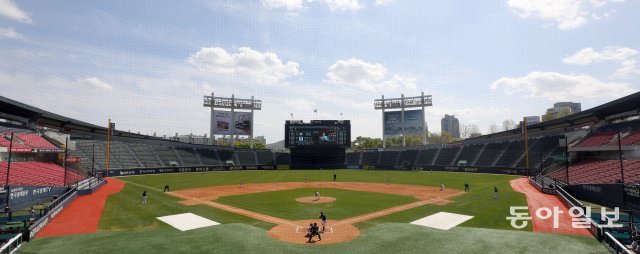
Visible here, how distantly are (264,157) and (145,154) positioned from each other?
106 ft

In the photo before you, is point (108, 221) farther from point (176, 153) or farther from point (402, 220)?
point (176, 153)

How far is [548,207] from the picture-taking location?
98.7 ft

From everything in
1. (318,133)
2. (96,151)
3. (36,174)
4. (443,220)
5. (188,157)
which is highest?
(318,133)

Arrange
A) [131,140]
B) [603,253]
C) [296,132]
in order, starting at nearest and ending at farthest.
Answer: [603,253] < [131,140] < [296,132]

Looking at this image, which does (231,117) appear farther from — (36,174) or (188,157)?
(36,174)

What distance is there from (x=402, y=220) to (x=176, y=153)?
71.1 m

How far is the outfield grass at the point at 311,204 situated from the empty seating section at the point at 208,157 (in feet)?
157

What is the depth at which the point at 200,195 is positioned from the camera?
39594mm

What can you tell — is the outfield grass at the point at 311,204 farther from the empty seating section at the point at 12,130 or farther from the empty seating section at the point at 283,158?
the empty seating section at the point at 283,158

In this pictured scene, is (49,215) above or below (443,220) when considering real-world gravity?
above

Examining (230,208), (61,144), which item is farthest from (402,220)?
(61,144)

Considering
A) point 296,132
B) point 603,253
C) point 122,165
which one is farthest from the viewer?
point 296,132

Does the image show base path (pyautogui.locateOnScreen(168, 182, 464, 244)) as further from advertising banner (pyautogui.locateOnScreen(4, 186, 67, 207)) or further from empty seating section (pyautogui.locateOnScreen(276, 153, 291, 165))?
empty seating section (pyautogui.locateOnScreen(276, 153, 291, 165))

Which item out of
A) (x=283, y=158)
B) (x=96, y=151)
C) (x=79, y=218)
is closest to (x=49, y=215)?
(x=79, y=218)
